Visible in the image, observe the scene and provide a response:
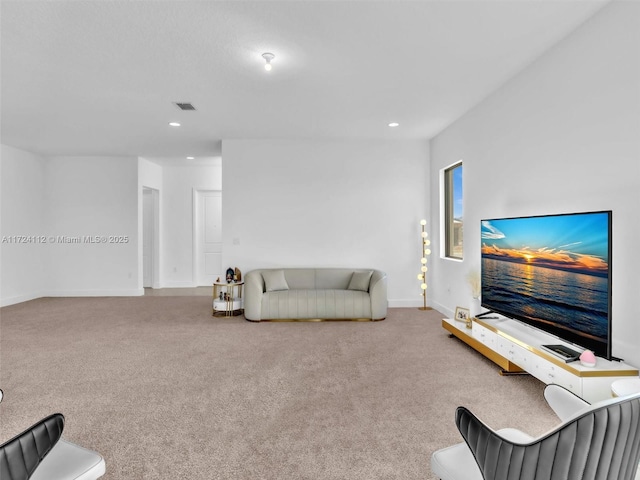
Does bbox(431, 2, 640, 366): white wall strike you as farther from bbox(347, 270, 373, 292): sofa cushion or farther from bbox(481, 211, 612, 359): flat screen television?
bbox(347, 270, 373, 292): sofa cushion

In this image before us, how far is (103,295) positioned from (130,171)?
247cm

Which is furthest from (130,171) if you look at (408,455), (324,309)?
(408,455)

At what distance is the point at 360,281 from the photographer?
18.0 ft

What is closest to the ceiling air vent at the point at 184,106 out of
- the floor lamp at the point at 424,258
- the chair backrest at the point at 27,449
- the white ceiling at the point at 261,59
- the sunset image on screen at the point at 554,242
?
the white ceiling at the point at 261,59

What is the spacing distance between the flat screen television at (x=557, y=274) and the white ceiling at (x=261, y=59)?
1454mm

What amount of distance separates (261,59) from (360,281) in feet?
11.0

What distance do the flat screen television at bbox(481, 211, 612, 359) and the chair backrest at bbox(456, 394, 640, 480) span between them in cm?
152

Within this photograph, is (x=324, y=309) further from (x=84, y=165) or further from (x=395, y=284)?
(x=84, y=165)

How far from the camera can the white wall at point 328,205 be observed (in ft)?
19.5

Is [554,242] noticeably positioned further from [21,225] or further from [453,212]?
[21,225]

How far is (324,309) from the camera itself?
516 centimetres


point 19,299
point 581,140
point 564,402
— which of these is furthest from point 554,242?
point 19,299

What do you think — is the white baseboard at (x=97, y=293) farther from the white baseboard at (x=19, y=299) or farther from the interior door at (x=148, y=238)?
the interior door at (x=148, y=238)

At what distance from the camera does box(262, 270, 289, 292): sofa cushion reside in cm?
543
